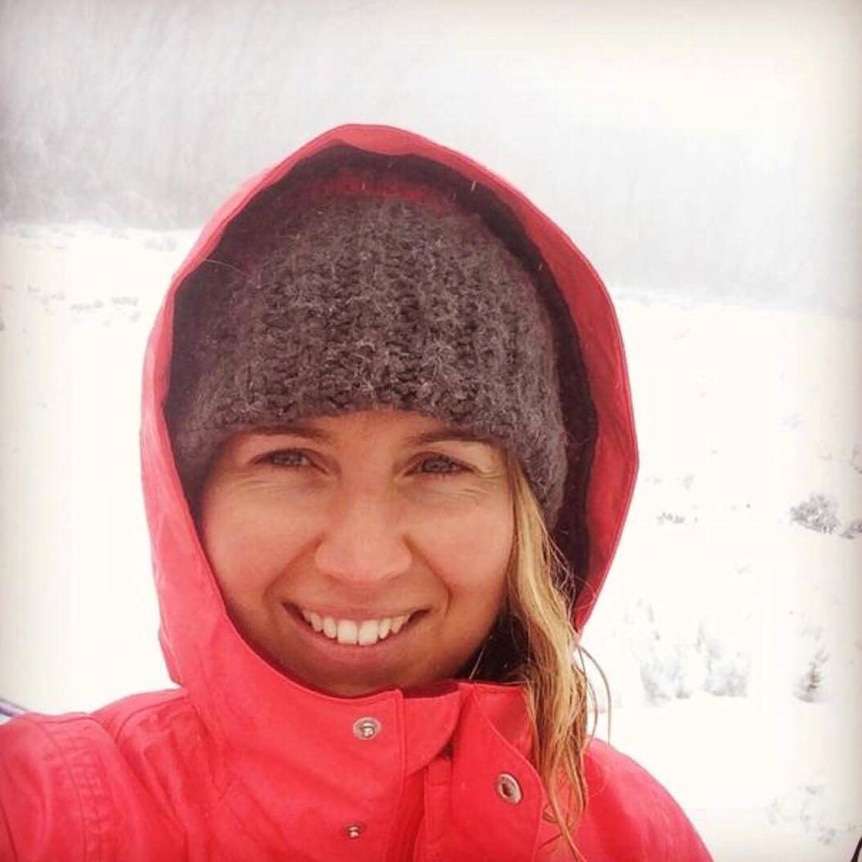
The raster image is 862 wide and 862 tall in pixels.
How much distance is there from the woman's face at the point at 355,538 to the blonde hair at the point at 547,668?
23 millimetres

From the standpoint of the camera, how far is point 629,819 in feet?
3.09

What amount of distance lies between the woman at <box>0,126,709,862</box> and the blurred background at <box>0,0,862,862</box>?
0.52 ft

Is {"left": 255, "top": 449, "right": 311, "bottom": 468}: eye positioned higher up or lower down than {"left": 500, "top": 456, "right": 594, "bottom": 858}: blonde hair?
higher up

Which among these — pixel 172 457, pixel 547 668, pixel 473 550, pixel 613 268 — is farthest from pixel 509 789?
pixel 613 268

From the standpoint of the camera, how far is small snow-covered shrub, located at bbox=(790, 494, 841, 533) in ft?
3.22

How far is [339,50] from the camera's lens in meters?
0.92

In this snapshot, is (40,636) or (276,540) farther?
(40,636)

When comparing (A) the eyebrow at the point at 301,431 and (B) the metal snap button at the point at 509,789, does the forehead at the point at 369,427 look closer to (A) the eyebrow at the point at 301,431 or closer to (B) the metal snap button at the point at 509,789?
(A) the eyebrow at the point at 301,431

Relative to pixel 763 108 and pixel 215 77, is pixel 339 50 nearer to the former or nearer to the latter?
pixel 215 77

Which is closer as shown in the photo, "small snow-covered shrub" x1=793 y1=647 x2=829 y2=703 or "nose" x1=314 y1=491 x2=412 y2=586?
"nose" x1=314 y1=491 x2=412 y2=586

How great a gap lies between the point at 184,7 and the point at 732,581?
886 millimetres

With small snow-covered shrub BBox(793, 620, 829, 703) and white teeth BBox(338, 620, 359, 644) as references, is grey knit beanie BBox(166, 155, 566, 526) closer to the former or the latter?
white teeth BBox(338, 620, 359, 644)

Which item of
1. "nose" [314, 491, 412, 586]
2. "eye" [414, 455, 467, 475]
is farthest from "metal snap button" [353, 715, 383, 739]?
"eye" [414, 455, 467, 475]

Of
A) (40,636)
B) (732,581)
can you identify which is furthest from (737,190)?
(40,636)
